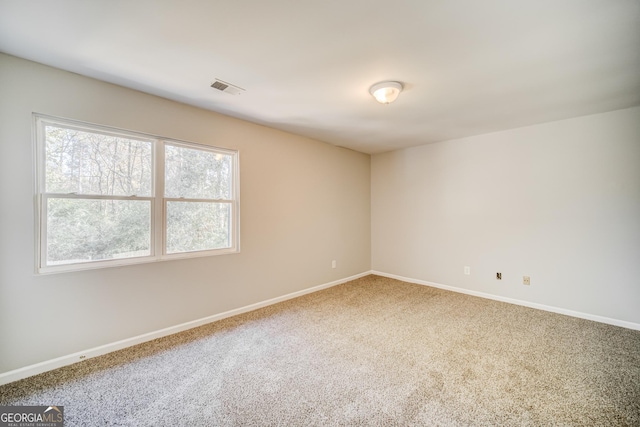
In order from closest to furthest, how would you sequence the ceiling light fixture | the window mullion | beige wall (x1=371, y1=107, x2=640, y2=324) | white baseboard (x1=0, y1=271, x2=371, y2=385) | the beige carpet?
1. the beige carpet
2. white baseboard (x1=0, y1=271, x2=371, y2=385)
3. the ceiling light fixture
4. the window mullion
5. beige wall (x1=371, y1=107, x2=640, y2=324)

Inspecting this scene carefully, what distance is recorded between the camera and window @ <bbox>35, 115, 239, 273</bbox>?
2.11 metres

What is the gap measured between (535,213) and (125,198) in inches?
192

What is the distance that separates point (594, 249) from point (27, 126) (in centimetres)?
579

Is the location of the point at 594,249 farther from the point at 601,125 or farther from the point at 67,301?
the point at 67,301

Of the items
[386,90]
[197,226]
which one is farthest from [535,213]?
[197,226]

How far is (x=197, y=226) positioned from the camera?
2924 millimetres

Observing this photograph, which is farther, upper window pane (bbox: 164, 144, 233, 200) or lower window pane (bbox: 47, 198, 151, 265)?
upper window pane (bbox: 164, 144, 233, 200)

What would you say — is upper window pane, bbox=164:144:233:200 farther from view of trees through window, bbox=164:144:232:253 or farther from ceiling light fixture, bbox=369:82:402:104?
ceiling light fixture, bbox=369:82:402:104

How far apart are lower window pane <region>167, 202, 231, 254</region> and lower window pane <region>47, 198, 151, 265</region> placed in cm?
23

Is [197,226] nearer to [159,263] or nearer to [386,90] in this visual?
[159,263]

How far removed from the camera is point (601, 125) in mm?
2934

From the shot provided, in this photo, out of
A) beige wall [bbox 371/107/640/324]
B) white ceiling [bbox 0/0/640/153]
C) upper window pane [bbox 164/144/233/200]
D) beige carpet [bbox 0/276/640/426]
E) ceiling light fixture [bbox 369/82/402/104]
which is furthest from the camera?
beige wall [bbox 371/107/640/324]

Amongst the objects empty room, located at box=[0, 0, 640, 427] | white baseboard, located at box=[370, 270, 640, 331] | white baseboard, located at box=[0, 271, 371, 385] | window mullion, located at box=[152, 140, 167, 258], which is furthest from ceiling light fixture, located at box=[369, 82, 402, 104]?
white baseboard, located at box=[370, 270, 640, 331]

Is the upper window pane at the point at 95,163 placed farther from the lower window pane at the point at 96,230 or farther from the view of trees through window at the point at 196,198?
the view of trees through window at the point at 196,198
